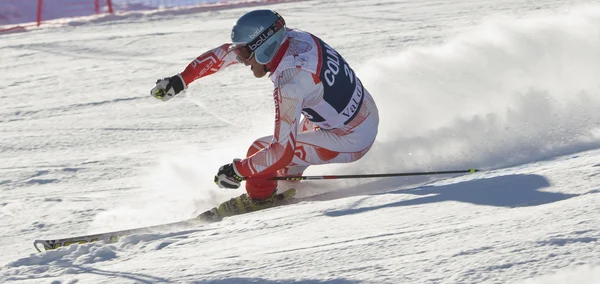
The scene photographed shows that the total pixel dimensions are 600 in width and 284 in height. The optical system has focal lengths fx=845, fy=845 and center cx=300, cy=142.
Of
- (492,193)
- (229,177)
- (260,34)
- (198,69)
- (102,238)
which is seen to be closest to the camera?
(492,193)

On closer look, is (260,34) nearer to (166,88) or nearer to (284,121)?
(284,121)

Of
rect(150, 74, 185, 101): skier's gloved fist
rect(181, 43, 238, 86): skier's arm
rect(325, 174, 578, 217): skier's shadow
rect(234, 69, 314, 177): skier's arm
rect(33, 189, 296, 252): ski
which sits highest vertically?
rect(181, 43, 238, 86): skier's arm

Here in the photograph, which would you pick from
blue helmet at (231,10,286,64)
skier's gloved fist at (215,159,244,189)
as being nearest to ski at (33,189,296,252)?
skier's gloved fist at (215,159,244,189)

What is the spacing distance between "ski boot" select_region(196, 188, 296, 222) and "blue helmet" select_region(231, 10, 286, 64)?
98 centimetres

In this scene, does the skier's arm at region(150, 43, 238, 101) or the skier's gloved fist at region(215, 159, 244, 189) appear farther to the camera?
the skier's arm at region(150, 43, 238, 101)

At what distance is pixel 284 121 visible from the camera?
5.42m

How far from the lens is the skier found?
5492mm

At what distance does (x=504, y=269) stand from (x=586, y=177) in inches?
50.3

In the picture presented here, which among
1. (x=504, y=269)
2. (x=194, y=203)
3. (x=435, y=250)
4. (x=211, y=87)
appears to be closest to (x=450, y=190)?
(x=435, y=250)

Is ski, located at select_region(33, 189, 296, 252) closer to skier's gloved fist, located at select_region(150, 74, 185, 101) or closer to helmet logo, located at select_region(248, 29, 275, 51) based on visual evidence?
skier's gloved fist, located at select_region(150, 74, 185, 101)

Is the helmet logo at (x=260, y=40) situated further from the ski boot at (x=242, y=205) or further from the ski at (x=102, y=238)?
the ski at (x=102, y=238)

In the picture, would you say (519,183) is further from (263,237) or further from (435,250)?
(263,237)

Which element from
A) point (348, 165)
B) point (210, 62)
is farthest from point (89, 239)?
point (348, 165)

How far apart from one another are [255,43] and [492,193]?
186 centimetres
